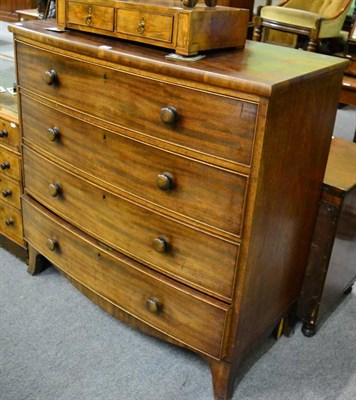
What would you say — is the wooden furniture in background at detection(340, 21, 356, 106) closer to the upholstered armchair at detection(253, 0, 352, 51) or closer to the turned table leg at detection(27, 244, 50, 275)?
the upholstered armchair at detection(253, 0, 352, 51)

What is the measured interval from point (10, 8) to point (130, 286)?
6.84 metres

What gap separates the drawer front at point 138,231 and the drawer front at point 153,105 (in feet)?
0.85

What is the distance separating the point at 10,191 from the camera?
7.29ft

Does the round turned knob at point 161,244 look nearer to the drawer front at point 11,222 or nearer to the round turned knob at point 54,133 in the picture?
the round turned knob at point 54,133

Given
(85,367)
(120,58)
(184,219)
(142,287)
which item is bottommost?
(85,367)

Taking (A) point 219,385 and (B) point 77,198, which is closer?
(A) point 219,385

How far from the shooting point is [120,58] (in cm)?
149

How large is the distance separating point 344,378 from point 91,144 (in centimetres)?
118

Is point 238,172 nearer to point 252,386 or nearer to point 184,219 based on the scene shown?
point 184,219

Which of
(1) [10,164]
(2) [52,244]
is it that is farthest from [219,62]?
(1) [10,164]

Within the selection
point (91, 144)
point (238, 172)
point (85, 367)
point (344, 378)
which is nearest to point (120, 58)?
point (91, 144)

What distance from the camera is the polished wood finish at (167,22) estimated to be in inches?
55.7

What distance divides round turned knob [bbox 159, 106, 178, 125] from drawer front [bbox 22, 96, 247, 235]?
4.3 inches

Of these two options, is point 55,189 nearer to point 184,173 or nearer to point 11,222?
point 11,222
